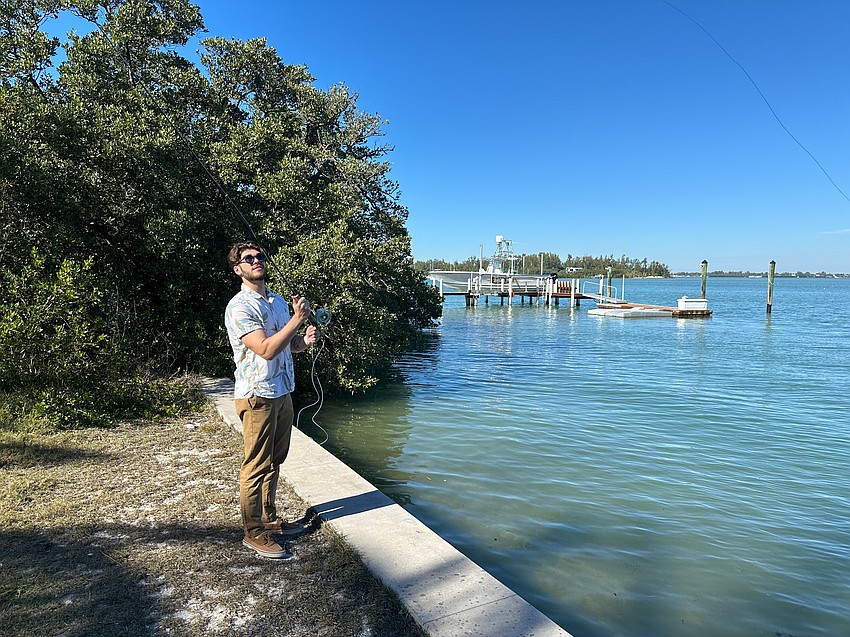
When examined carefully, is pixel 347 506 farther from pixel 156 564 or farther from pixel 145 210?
pixel 145 210

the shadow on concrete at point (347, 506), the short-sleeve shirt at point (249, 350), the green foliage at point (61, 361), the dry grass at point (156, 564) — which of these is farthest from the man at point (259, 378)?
the green foliage at point (61, 361)

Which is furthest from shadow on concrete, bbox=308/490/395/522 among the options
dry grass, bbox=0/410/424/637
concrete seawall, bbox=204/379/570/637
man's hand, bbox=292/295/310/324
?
man's hand, bbox=292/295/310/324

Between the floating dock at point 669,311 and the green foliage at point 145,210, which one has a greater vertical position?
the green foliage at point 145,210

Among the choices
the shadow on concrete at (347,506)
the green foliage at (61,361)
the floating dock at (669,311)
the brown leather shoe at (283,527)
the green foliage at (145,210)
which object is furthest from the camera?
the floating dock at (669,311)

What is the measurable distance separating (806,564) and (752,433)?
5820 mm

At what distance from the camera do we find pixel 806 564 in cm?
571

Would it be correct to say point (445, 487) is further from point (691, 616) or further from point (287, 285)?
point (287, 285)

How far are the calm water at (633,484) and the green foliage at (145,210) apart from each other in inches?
126

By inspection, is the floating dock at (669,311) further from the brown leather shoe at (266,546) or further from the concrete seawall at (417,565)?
the brown leather shoe at (266,546)

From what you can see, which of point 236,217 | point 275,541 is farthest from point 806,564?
point 236,217

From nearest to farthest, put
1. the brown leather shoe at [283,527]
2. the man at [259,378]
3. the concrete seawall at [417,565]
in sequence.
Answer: the concrete seawall at [417,565], the man at [259,378], the brown leather shoe at [283,527]

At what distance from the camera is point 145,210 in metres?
9.98

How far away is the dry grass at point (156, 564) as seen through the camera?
10.2ft

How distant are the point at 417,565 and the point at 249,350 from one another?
1877 millimetres
